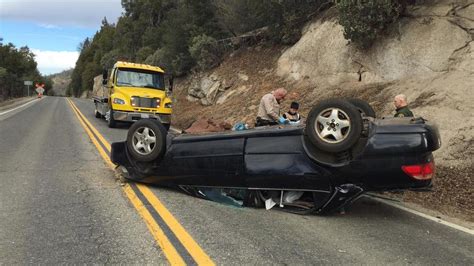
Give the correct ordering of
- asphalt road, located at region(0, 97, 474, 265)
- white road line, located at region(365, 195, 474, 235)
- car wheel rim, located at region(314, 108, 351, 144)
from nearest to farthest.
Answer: asphalt road, located at region(0, 97, 474, 265)
car wheel rim, located at region(314, 108, 351, 144)
white road line, located at region(365, 195, 474, 235)

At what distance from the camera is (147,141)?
7312mm

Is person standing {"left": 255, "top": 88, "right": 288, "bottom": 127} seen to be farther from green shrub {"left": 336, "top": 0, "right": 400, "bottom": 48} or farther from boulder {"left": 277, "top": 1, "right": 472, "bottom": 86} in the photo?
green shrub {"left": 336, "top": 0, "right": 400, "bottom": 48}

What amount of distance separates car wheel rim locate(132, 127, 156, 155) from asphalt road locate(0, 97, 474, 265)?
0.63 m

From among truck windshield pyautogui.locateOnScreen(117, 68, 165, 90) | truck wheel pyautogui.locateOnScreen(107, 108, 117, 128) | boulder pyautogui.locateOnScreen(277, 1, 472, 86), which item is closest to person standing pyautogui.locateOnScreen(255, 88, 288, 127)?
boulder pyautogui.locateOnScreen(277, 1, 472, 86)

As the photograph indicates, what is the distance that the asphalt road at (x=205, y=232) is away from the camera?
4758mm

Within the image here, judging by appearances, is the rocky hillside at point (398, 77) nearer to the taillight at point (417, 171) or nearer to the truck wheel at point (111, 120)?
the taillight at point (417, 171)

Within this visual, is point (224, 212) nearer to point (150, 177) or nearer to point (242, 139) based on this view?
point (242, 139)

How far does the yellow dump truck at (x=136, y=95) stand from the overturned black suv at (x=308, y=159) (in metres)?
9.78

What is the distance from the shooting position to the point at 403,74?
1350 centimetres

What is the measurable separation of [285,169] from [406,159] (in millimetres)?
1459

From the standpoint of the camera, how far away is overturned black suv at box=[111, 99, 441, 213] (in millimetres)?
5652

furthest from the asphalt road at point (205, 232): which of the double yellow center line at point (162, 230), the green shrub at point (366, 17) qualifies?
the green shrub at point (366, 17)

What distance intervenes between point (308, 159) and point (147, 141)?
2.61 m

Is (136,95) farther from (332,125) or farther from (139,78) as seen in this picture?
(332,125)
